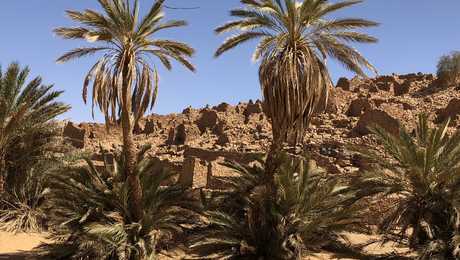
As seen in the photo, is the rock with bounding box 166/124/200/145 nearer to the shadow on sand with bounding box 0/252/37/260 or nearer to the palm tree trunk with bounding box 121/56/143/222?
the shadow on sand with bounding box 0/252/37/260

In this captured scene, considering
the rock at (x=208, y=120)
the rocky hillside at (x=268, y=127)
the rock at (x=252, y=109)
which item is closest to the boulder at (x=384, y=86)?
the rocky hillside at (x=268, y=127)

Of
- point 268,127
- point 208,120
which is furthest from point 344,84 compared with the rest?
point 208,120

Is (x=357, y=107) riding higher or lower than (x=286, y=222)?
higher

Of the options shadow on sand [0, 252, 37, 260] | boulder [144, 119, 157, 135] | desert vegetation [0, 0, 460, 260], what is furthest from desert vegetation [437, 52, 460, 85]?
shadow on sand [0, 252, 37, 260]

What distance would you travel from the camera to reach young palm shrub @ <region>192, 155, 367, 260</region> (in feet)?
40.7

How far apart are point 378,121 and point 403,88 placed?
18787 mm

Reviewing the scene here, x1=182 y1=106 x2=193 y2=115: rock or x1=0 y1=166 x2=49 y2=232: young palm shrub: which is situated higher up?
x1=182 y1=106 x2=193 y2=115: rock

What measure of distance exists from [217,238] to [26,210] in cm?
742

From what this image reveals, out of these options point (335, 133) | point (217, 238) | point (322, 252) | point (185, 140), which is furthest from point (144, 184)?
point (185, 140)

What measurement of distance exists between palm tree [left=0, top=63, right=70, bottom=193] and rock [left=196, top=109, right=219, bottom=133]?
2479cm

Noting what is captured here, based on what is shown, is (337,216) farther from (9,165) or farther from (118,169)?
(9,165)

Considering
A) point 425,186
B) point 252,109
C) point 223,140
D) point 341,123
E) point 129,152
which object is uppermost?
point 252,109

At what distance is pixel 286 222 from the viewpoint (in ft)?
41.3

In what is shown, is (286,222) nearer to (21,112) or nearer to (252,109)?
(21,112)
